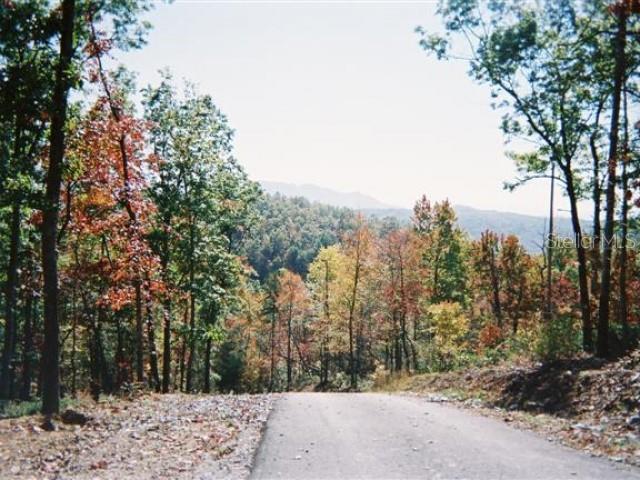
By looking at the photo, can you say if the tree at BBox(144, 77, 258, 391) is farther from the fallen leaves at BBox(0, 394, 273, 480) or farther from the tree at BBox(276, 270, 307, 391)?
the tree at BBox(276, 270, 307, 391)

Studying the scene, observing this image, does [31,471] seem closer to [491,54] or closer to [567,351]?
[567,351]

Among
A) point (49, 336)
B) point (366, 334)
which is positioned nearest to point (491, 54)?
point (49, 336)

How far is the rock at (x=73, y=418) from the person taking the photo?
1178cm

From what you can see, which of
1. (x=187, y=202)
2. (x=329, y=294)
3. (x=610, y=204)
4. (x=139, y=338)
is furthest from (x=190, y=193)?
(x=329, y=294)

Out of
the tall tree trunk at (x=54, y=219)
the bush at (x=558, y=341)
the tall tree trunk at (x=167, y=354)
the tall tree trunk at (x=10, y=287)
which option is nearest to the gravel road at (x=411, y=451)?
the bush at (x=558, y=341)

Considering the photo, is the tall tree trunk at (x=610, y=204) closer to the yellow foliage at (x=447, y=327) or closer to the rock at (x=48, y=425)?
the rock at (x=48, y=425)

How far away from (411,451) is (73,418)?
8215 millimetres

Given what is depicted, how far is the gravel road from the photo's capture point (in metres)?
7.45

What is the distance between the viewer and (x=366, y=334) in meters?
52.5

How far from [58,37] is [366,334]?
144 ft

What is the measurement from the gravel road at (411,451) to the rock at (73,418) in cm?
454

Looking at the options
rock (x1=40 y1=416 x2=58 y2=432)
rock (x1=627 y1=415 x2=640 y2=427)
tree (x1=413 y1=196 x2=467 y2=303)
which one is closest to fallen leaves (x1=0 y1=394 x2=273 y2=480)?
rock (x1=40 y1=416 x2=58 y2=432)

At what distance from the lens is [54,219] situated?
12633 mm

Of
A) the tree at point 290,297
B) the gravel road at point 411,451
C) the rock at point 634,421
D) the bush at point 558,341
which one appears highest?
the bush at point 558,341
